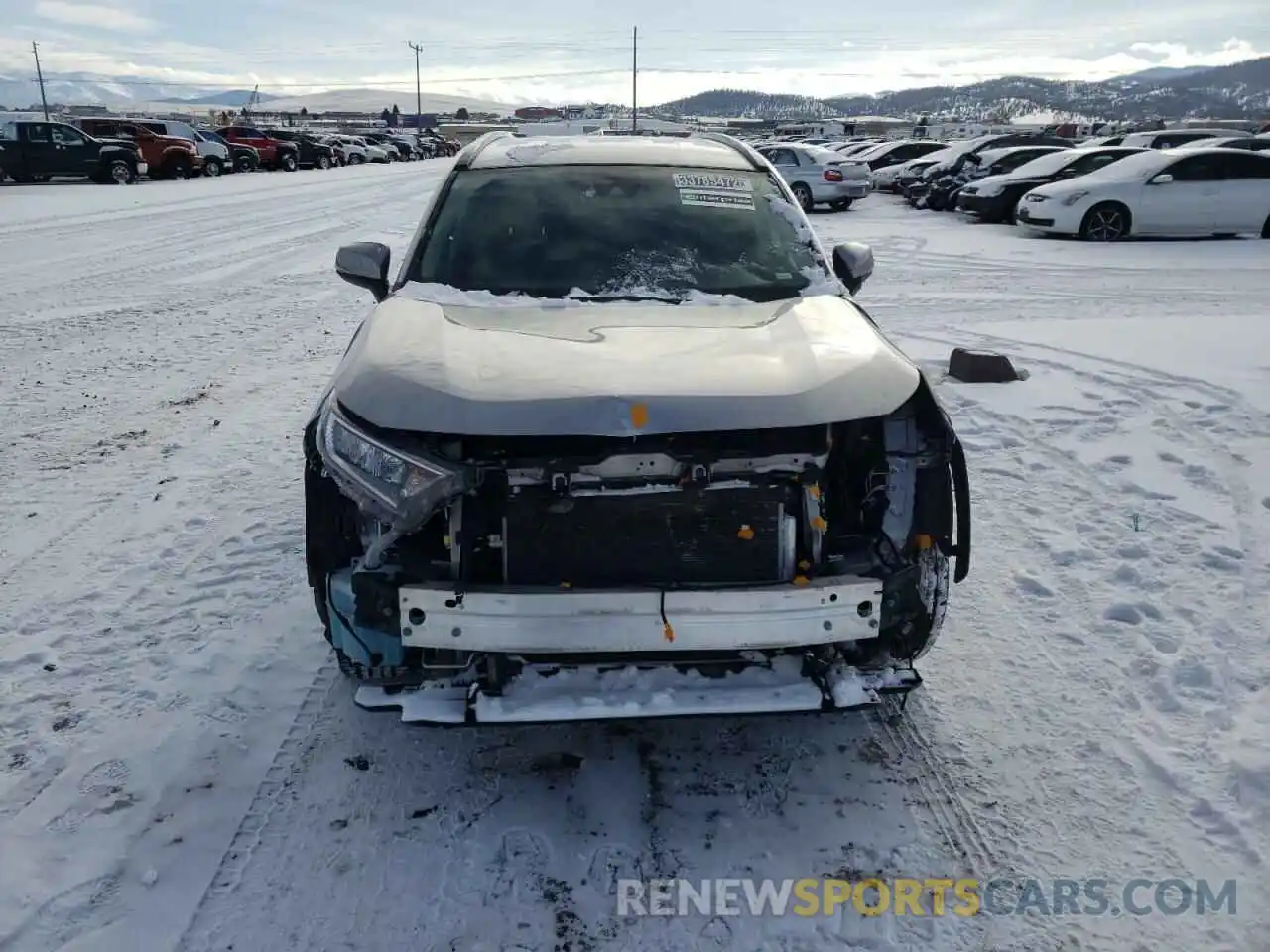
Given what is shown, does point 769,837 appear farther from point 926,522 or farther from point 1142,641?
point 1142,641

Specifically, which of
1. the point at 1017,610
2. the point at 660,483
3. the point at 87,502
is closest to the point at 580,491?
Result: the point at 660,483

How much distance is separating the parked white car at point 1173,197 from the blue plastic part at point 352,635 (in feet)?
48.9

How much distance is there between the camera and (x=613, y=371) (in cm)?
270

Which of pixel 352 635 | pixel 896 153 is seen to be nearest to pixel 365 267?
pixel 352 635

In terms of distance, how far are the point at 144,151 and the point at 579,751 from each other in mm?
30953

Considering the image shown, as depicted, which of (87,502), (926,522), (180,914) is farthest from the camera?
(87,502)

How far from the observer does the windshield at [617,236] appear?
3.80 m

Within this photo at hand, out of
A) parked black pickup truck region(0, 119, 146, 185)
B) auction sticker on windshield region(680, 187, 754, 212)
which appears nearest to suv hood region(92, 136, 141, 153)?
parked black pickup truck region(0, 119, 146, 185)

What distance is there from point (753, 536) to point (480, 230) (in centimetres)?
214

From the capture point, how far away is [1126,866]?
8.47ft

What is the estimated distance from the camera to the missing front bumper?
2.55 m

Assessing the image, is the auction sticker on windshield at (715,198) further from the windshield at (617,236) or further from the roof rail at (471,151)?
the roof rail at (471,151)

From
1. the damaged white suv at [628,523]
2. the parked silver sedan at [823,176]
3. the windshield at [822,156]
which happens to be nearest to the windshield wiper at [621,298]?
the damaged white suv at [628,523]

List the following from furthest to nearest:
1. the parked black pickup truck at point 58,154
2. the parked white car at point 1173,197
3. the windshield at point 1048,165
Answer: the parked black pickup truck at point 58,154, the windshield at point 1048,165, the parked white car at point 1173,197
